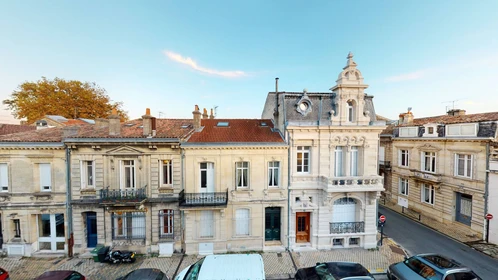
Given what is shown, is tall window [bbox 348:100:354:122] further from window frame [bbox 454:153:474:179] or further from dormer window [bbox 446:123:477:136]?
window frame [bbox 454:153:474:179]

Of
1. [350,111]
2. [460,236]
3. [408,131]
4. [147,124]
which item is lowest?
[460,236]

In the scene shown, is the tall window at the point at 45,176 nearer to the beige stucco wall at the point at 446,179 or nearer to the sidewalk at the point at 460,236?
the sidewalk at the point at 460,236

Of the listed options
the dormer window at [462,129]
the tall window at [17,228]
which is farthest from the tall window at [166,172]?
the dormer window at [462,129]

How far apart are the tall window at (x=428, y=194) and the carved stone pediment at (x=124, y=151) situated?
2460cm

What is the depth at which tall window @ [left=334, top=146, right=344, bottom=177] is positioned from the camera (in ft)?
47.0

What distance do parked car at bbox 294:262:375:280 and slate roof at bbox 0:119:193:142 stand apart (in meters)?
10.4

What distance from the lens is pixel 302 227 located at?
47.9ft

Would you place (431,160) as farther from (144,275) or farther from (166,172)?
(144,275)

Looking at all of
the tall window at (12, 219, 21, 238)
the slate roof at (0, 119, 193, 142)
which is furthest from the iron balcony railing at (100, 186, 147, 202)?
the tall window at (12, 219, 21, 238)

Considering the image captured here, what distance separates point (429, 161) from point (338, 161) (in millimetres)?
11364

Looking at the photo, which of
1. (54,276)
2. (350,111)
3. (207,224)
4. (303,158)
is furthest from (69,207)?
(350,111)

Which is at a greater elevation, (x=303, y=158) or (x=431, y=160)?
(x=303, y=158)

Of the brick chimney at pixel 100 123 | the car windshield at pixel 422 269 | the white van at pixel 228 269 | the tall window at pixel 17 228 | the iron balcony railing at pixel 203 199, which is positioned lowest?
the car windshield at pixel 422 269

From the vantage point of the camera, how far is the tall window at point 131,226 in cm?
1346
